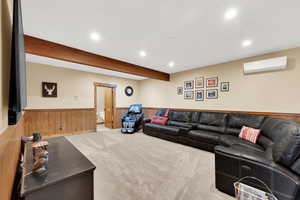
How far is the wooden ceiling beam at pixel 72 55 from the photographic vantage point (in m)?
2.32

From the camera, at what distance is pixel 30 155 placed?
1.25 m

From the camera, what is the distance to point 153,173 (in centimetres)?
210

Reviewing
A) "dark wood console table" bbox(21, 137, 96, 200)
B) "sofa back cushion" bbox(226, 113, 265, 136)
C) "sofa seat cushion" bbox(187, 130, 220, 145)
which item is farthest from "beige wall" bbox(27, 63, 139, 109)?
"sofa back cushion" bbox(226, 113, 265, 136)

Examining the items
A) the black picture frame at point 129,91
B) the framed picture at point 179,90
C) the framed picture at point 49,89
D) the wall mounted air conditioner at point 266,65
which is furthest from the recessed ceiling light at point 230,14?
the framed picture at point 49,89

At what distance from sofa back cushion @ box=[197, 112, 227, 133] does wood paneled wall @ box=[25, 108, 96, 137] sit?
13.7 ft

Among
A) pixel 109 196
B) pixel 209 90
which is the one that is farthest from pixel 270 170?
pixel 209 90

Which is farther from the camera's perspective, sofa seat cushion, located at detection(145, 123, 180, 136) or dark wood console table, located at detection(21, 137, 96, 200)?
sofa seat cushion, located at detection(145, 123, 180, 136)

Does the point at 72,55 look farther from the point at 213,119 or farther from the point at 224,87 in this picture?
the point at 224,87

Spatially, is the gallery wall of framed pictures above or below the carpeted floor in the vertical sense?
above

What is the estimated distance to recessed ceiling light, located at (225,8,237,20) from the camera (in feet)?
5.44

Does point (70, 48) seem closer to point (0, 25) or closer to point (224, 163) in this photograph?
point (0, 25)

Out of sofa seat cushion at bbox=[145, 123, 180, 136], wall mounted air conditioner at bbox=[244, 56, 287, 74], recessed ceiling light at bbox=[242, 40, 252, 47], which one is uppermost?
recessed ceiling light at bbox=[242, 40, 252, 47]

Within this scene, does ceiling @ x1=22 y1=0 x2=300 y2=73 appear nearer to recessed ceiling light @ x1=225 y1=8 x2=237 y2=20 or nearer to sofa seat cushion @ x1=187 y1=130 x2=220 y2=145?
recessed ceiling light @ x1=225 y1=8 x2=237 y2=20

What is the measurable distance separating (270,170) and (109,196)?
195 centimetres
